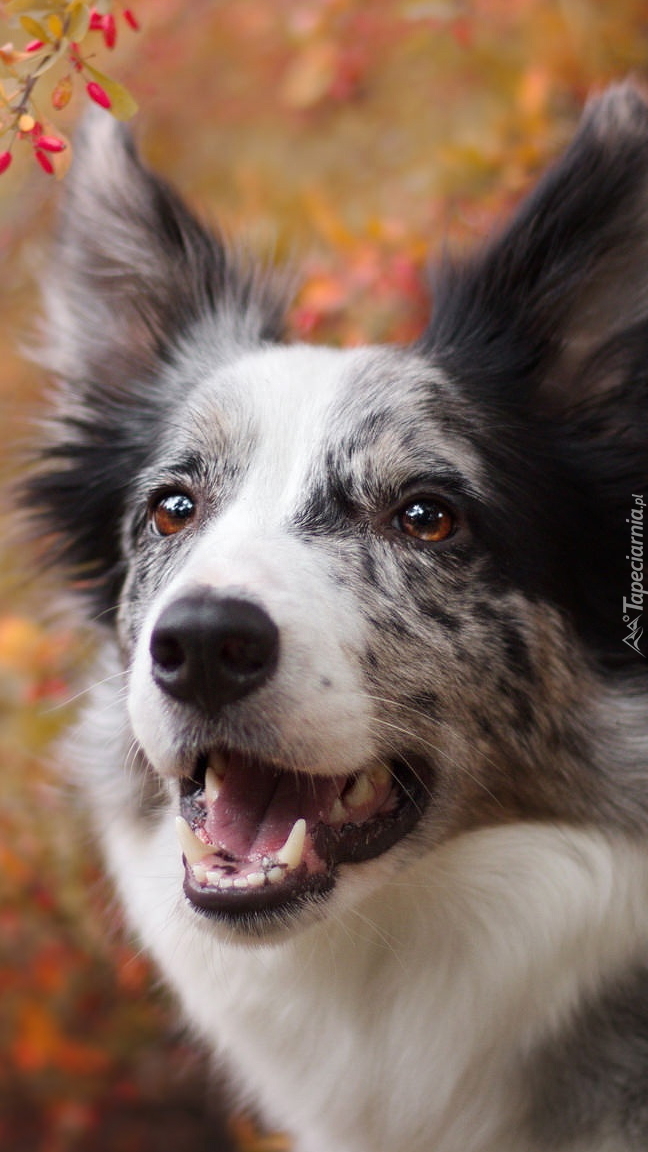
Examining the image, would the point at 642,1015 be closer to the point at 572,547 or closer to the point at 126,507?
the point at 572,547

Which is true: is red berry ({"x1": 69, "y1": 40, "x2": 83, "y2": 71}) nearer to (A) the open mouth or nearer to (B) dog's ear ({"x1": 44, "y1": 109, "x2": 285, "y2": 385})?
(B) dog's ear ({"x1": 44, "y1": 109, "x2": 285, "y2": 385})

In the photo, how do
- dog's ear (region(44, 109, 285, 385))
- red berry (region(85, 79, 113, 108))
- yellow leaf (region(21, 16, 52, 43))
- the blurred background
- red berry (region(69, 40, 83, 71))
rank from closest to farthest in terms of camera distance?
yellow leaf (region(21, 16, 52, 43)), red berry (region(69, 40, 83, 71)), red berry (region(85, 79, 113, 108)), dog's ear (region(44, 109, 285, 385)), the blurred background

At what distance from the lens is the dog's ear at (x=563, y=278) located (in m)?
2.93

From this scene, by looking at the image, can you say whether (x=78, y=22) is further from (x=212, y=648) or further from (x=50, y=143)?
(x=212, y=648)

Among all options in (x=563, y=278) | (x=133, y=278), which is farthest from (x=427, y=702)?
(x=133, y=278)

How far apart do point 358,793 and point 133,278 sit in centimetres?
176

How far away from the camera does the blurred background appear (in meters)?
4.66

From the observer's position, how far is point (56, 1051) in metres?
5.15

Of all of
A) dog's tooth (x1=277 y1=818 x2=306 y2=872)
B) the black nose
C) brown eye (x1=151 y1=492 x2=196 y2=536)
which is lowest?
dog's tooth (x1=277 y1=818 x2=306 y2=872)

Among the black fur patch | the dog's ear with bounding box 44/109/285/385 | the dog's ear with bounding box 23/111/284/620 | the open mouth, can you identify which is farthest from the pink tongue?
the dog's ear with bounding box 44/109/285/385

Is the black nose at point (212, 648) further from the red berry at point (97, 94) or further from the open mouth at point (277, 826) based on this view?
the red berry at point (97, 94)

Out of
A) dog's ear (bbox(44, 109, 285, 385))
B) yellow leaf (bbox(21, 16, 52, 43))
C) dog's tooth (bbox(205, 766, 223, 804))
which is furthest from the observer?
dog's ear (bbox(44, 109, 285, 385))

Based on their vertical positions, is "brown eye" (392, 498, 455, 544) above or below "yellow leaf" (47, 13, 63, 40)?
below

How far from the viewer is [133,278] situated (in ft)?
12.0
